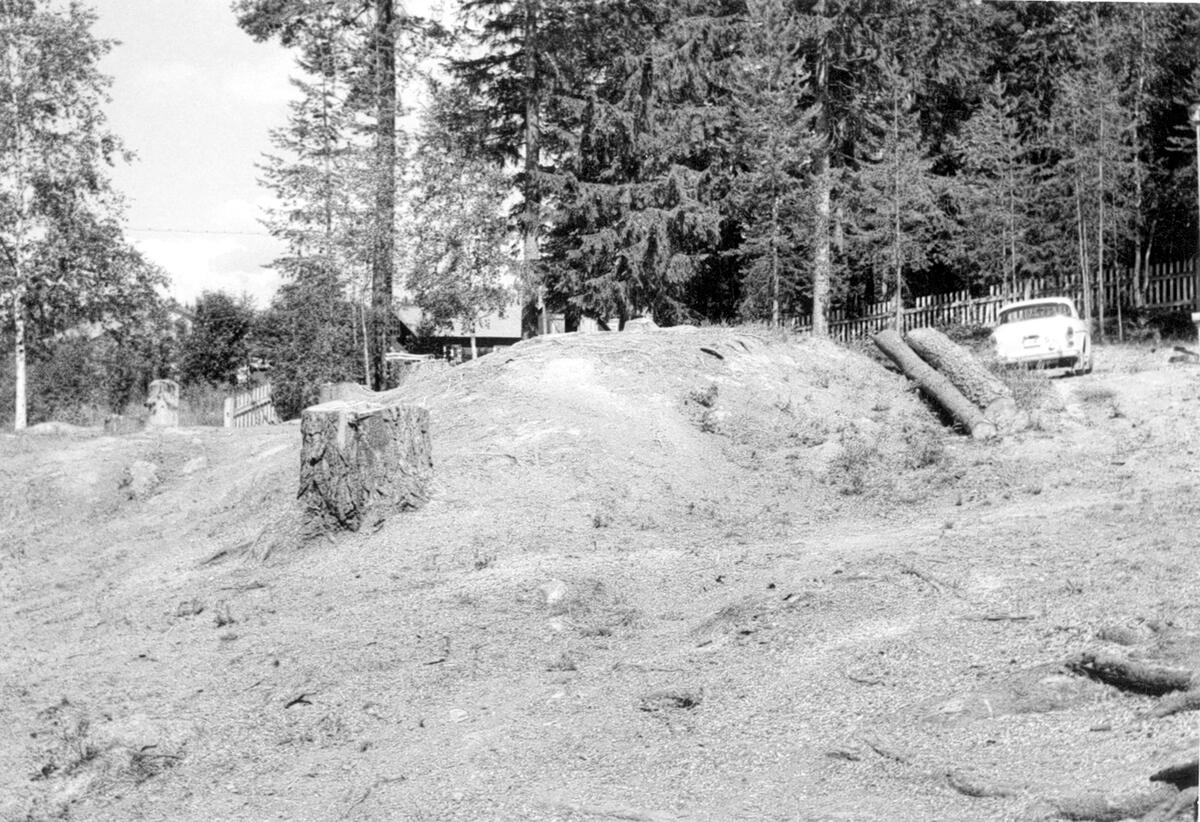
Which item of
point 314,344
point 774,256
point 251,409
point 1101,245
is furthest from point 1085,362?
point 251,409

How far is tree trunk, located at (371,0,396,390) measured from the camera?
969 inches

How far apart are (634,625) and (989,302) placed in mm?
23554

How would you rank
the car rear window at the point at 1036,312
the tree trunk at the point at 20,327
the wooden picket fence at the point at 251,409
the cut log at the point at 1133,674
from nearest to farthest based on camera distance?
the cut log at the point at 1133,674, the car rear window at the point at 1036,312, the tree trunk at the point at 20,327, the wooden picket fence at the point at 251,409

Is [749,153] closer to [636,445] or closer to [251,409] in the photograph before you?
[251,409]

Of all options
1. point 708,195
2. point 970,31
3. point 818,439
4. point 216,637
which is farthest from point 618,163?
point 216,637

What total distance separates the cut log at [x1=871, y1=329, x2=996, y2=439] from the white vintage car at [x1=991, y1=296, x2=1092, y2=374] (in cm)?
296

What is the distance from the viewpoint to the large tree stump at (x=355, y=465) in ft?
37.3

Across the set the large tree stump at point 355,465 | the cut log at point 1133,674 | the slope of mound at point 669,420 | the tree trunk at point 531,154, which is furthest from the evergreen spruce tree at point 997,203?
the cut log at point 1133,674

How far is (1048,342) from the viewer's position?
20062mm

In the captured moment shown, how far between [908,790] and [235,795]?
3.58m

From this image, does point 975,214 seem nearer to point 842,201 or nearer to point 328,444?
point 842,201

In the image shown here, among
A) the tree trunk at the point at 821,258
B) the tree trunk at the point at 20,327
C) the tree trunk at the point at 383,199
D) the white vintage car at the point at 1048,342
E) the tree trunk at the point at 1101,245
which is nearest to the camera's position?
the white vintage car at the point at 1048,342

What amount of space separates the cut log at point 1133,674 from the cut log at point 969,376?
860 centimetres

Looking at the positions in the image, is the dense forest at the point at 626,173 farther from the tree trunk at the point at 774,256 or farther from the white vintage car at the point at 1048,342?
the white vintage car at the point at 1048,342
